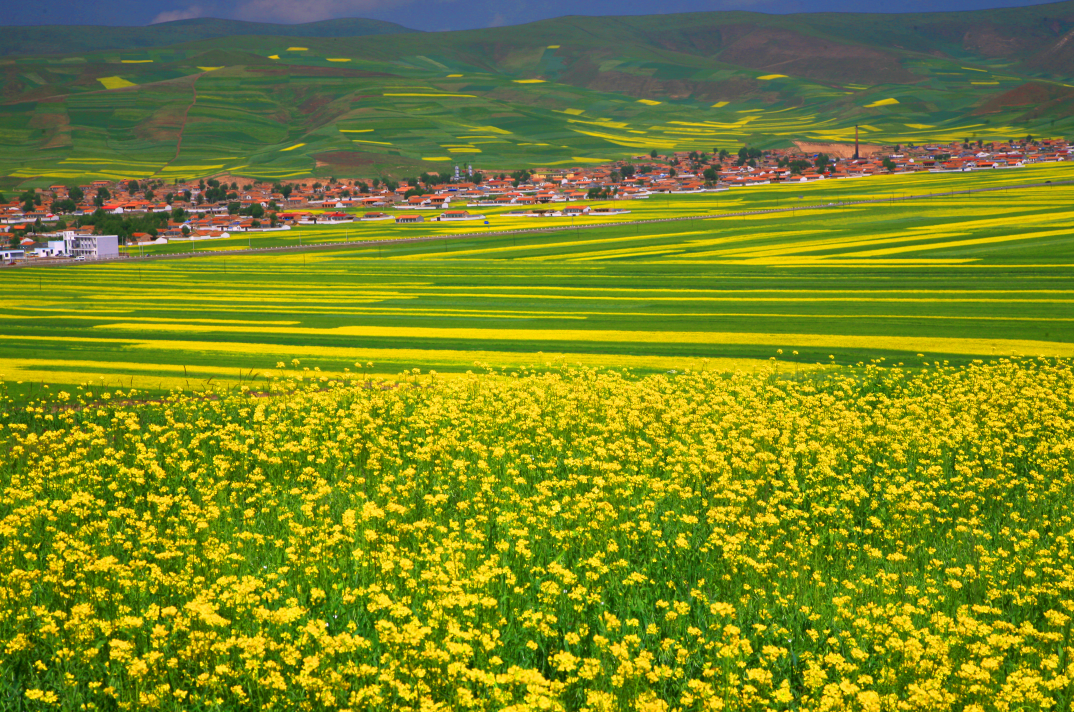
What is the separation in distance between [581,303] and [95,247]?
3443 inches

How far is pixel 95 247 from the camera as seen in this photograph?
110062mm

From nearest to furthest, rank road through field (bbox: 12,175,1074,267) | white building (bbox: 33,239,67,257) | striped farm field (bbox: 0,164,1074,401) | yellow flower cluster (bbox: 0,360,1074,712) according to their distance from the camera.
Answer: yellow flower cluster (bbox: 0,360,1074,712), striped farm field (bbox: 0,164,1074,401), road through field (bbox: 12,175,1074,267), white building (bbox: 33,239,67,257)

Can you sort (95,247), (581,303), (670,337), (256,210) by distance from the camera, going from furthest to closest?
(256,210) < (95,247) < (581,303) < (670,337)

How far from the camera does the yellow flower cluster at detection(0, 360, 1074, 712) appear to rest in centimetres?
867

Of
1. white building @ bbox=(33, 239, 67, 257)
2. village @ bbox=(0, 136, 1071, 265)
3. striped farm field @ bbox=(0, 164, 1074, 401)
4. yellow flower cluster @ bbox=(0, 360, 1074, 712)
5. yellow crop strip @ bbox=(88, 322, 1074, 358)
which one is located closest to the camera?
yellow flower cluster @ bbox=(0, 360, 1074, 712)

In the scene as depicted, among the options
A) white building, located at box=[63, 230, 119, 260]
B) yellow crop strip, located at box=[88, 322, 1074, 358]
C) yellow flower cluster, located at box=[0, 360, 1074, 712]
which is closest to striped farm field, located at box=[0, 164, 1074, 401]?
yellow crop strip, located at box=[88, 322, 1074, 358]

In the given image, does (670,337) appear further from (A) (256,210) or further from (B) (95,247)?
(A) (256,210)

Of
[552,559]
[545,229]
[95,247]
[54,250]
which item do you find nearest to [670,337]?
[552,559]

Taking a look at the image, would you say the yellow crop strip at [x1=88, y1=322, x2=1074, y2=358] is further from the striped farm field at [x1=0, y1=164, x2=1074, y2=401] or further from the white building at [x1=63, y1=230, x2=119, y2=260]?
the white building at [x1=63, y1=230, x2=119, y2=260]

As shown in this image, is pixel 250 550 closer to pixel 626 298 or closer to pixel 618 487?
pixel 618 487

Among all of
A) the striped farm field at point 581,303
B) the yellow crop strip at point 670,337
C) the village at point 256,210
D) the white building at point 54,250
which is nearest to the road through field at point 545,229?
the striped farm field at point 581,303

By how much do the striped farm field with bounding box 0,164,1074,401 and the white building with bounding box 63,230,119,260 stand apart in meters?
14.1

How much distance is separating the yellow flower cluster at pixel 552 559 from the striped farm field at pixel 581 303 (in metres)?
10.9

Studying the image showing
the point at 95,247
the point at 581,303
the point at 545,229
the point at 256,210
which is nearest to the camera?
the point at 581,303
